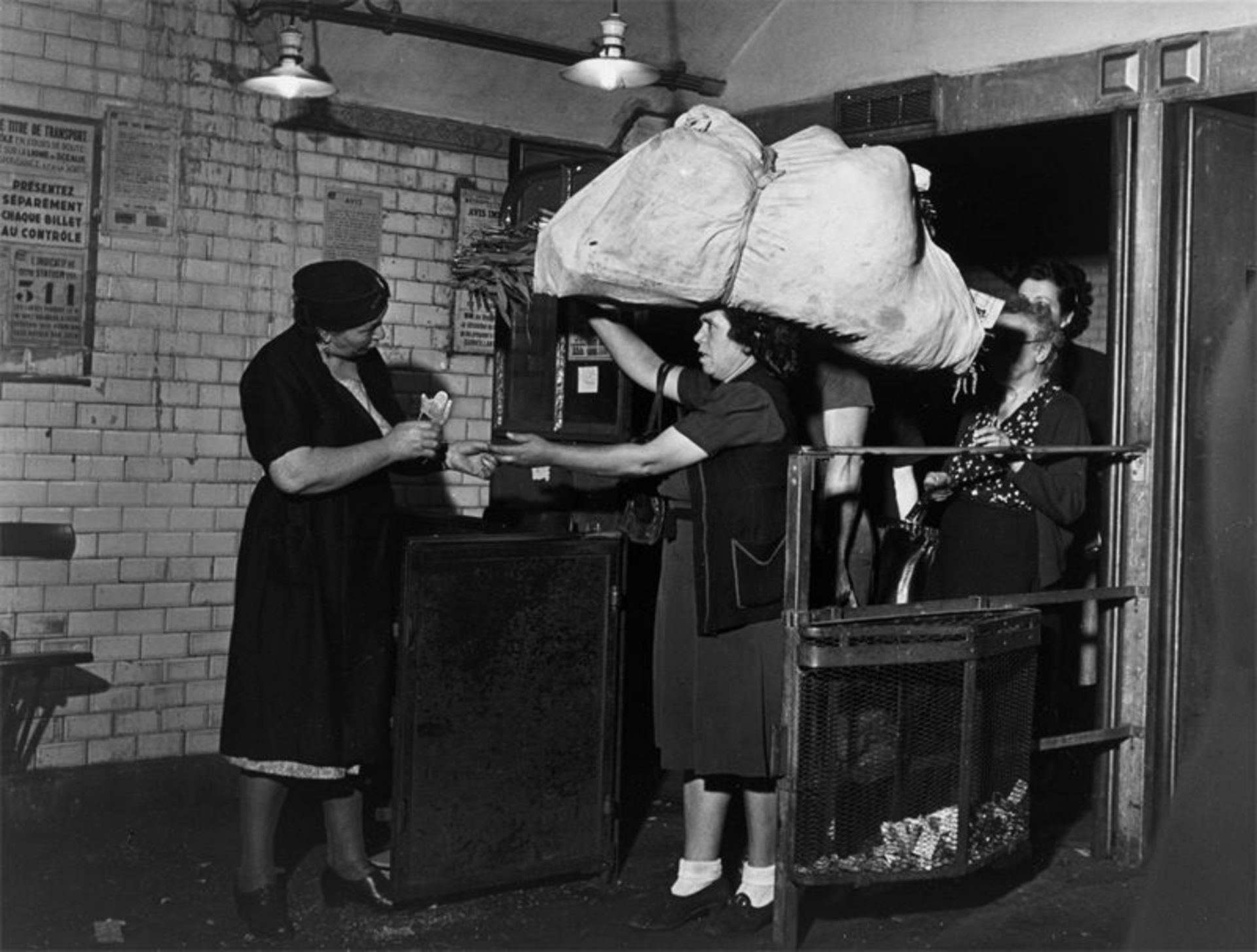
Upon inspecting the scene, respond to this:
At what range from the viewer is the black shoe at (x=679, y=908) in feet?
14.5

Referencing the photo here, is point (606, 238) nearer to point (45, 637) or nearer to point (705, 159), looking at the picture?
point (705, 159)

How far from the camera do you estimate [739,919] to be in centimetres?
439

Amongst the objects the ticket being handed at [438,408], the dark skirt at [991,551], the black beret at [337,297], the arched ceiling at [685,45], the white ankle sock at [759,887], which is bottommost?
the white ankle sock at [759,887]

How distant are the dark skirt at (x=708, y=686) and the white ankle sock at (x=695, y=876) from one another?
328 mm

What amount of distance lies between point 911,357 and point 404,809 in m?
1.97

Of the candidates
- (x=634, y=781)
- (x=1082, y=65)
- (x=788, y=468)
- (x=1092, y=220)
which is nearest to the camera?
(x=788, y=468)

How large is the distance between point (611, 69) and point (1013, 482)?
2128 millimetres

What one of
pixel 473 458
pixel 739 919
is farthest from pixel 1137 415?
pixel 473 458

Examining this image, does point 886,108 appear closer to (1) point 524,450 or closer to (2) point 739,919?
(1) point 524,450

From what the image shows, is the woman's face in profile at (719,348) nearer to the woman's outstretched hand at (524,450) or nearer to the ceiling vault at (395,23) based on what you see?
the woman's outstretched hand at (524,450)

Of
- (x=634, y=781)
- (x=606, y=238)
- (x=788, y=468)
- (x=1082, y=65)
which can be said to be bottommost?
(x=634, y=781)

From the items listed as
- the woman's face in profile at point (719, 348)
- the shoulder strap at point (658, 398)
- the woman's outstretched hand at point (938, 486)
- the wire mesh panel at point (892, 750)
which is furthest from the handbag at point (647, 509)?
the woman's outstretched hand at point (938, 486)

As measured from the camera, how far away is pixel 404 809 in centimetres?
437

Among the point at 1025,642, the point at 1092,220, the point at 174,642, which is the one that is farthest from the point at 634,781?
the point at 1092,220
